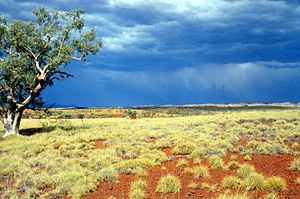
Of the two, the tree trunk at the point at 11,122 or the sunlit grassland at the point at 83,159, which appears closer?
the sunlit grassland at the point at 83,159

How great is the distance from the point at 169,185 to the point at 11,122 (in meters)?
21.9

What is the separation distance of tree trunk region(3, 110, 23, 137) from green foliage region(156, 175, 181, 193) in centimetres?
2114

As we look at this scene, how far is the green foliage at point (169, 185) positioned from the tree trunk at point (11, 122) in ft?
69.4

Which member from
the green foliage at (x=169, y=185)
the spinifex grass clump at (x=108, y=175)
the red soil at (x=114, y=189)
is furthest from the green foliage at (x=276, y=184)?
the spinifex grass clump at (x=108, y=175)

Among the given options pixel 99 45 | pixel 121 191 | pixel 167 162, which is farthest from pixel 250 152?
pixel 99 45

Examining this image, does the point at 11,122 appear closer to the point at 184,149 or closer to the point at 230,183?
the point at 184,149

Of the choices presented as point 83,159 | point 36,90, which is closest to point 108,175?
point 83,159

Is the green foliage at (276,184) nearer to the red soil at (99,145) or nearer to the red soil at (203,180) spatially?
the red soil at (203,180)

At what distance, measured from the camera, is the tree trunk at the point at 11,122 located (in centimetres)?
2891

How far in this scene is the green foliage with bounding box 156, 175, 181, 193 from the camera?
39.0ft

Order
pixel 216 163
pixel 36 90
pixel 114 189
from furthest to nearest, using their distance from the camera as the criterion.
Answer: pixel 36 90
pixel 216 163
pixel 114 189

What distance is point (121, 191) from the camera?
12055mm

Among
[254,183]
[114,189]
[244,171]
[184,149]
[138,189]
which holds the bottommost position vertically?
[114,189]

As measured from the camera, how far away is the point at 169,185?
1207 centimetres
